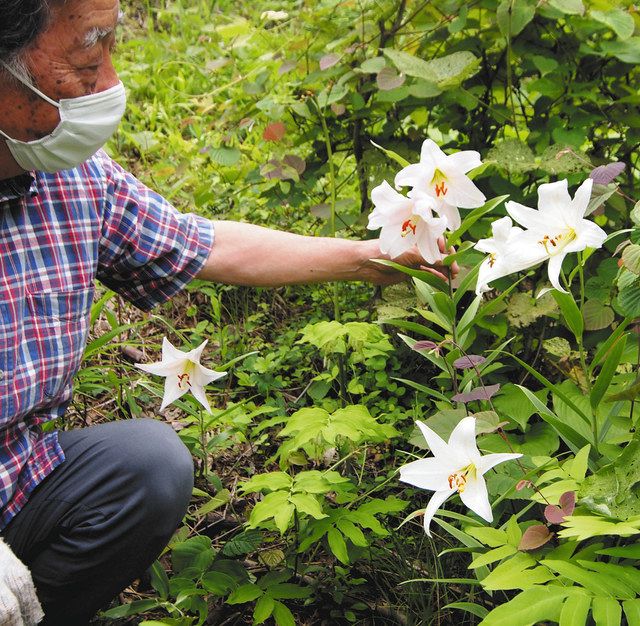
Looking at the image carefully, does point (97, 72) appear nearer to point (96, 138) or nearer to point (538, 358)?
point (96, 138)

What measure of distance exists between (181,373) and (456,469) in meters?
0.78

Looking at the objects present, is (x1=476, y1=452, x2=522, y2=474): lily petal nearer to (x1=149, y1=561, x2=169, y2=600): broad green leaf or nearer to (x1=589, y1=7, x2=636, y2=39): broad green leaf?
(x1=149, y1=561, x2=169, y2=600): broad green leaf

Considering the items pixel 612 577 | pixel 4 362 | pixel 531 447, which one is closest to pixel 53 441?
pixel 4 362

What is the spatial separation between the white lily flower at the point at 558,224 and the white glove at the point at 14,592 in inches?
43.1

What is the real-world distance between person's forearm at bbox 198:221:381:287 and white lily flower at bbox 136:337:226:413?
A: 11.8 inches

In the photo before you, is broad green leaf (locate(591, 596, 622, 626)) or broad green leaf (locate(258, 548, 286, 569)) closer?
broad green leaf (locate(591, 596, 622, 626))

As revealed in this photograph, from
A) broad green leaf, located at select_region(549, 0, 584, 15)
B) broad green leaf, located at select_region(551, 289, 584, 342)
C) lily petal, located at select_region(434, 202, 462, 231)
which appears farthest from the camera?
broad green leaf, located at select_region(549, 0, 584, 15)

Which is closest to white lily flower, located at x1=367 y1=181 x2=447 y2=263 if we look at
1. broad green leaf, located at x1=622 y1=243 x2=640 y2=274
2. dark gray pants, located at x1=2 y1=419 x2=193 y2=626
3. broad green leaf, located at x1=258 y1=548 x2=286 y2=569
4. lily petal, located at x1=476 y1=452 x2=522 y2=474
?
broad green leaf, located at x1=622 y1=243 x2=640 y2=274

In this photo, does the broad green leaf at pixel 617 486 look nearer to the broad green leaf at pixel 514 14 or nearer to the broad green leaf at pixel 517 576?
the broad green leaf at pixel 517 576

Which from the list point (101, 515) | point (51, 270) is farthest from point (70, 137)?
point (101, 515)

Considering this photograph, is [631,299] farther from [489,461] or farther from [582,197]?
[489,461]

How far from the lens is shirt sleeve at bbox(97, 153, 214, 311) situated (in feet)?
6.62

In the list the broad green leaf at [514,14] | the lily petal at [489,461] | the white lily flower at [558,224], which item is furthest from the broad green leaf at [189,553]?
the broad green leaf at [514,14]

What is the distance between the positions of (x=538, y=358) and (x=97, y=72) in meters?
1.40
